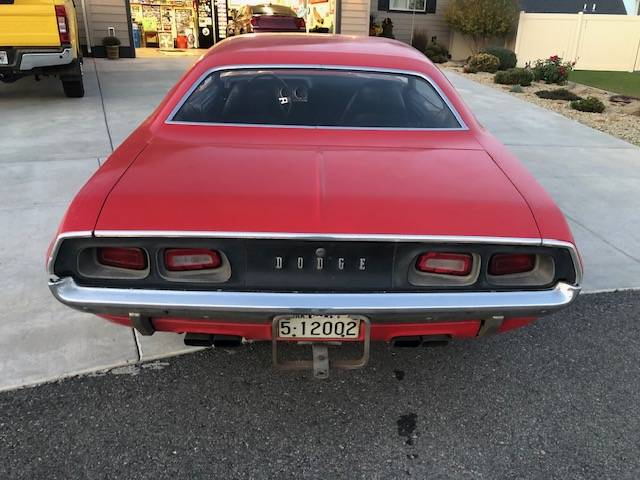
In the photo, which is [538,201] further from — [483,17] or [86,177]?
[483,17]

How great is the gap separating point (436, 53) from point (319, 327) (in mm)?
16159

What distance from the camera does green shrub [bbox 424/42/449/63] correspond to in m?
16.5

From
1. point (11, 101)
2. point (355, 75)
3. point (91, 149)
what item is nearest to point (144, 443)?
point (355, 75)

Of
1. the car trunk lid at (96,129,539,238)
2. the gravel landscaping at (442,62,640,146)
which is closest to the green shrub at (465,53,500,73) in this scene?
the gravel landscaping at (442,62,640,146)

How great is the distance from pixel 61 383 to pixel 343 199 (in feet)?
5.30

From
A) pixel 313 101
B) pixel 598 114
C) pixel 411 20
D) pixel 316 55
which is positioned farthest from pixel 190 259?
pixel 411 20

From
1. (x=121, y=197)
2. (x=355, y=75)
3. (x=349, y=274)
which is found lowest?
(x=349, y=274)

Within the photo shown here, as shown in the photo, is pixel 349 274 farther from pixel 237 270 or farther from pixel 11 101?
pixel 11 101

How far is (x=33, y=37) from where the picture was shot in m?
7.53

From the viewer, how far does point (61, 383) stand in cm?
261

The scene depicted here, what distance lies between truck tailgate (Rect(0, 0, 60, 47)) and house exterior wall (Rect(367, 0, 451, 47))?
39.6 feet

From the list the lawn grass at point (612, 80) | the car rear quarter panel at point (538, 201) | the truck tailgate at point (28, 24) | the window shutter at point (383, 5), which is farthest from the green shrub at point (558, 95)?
the car rear quarter panel at point (538, 201)

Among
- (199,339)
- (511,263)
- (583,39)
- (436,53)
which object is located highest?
(583,39)

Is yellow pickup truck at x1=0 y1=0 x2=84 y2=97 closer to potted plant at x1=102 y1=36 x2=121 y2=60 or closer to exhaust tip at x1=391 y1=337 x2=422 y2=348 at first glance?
potted plant at x1=102 y1=36 x2=121 y2=60
